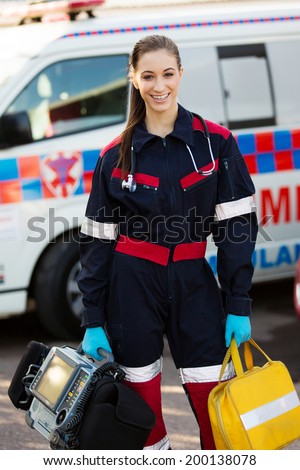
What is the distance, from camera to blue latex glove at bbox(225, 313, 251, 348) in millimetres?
3320

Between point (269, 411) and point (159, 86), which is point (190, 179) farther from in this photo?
point (269, 411)

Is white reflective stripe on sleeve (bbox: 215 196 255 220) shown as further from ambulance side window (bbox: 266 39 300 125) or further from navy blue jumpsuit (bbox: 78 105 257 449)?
ambulance side window (bbox: 266 39 300 125)

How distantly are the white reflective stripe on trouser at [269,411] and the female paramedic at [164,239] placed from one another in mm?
207

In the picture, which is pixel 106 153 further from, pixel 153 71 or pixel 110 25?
pixel 110 25

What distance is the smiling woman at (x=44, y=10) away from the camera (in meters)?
5.97

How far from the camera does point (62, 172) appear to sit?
19.0 feet

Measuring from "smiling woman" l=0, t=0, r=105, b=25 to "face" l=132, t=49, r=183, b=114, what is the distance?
9.29ft

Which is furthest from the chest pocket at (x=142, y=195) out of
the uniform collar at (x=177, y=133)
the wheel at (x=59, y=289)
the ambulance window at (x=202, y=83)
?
the ambulance window at (x=202, y=83)

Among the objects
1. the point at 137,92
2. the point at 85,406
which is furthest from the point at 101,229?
the point at 85,406

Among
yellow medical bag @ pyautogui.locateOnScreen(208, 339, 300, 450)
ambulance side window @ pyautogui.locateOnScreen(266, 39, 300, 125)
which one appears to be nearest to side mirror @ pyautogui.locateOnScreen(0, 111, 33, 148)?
ambulance side window @ pyautogui.locateOnScreen(266, 39, 300, 125)

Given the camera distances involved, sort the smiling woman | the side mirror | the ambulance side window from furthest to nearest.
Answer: the ambulance side window
the smiling woman
the side mirror

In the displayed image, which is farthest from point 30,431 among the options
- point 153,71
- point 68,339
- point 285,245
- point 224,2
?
point 224,2

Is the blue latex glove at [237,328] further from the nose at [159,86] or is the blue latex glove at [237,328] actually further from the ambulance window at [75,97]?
the ambulance window at [75,97]

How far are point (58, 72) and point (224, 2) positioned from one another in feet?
4.75
